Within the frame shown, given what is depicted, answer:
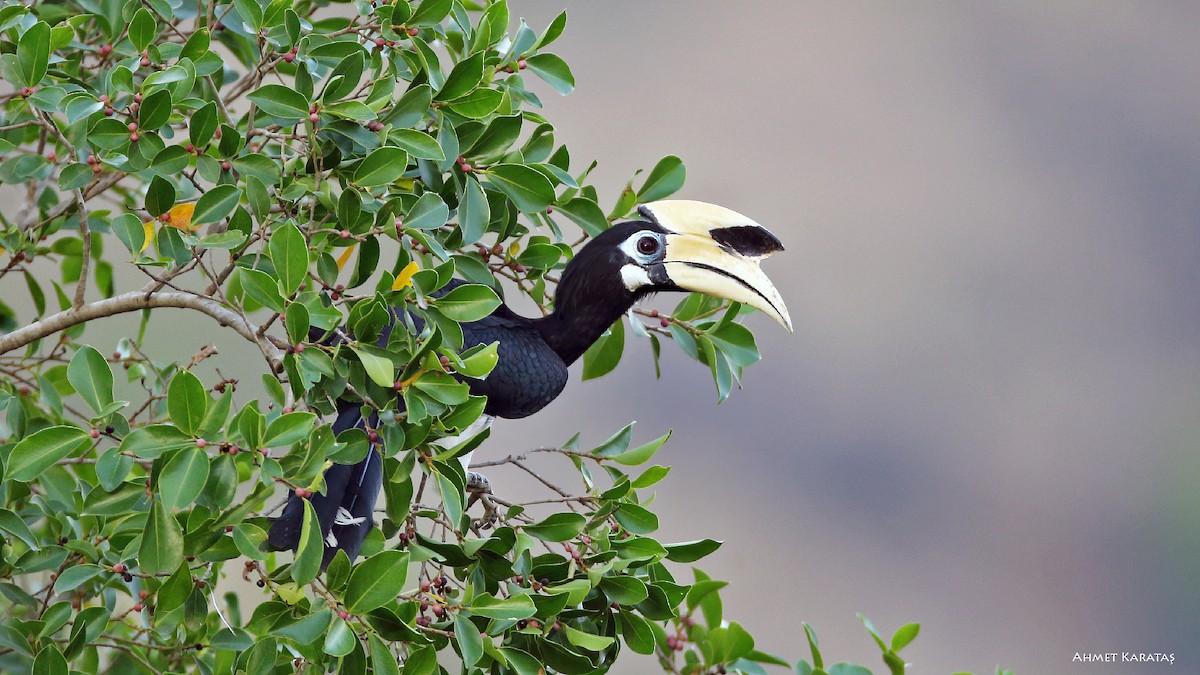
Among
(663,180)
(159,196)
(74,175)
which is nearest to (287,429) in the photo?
(159,196)

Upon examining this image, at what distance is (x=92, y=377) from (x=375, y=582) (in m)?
0.28

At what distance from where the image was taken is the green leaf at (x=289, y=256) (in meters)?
0.88

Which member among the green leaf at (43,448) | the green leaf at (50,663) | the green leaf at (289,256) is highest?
the green leaf at (289,256)

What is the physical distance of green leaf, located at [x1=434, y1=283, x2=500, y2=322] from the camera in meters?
0.92

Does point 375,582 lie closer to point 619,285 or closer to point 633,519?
point 633,519

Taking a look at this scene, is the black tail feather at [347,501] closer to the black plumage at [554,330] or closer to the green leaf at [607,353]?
the black plumage at [554,330]

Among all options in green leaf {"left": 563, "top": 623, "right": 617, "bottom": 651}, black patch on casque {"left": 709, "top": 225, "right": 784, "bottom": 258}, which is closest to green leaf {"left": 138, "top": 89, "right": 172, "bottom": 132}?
green leaf {"left": 563, "top": 623, "right": 617, "bottom": 651}

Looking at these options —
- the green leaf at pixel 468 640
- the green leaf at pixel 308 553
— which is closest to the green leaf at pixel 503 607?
the green leaf at pixel 468 640

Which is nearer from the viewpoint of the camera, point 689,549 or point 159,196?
point 159,196

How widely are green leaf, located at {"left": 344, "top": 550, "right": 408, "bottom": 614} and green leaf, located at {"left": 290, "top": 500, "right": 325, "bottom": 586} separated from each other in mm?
41

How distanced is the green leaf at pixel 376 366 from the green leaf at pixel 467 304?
68mm

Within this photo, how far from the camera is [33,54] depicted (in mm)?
1039

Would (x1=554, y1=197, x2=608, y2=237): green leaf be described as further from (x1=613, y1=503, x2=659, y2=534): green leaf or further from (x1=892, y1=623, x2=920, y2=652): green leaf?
(x1=892, y1=623, x2=920, y2=652): green leaf

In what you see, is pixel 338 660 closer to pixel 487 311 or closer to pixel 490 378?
pixel 487 311
